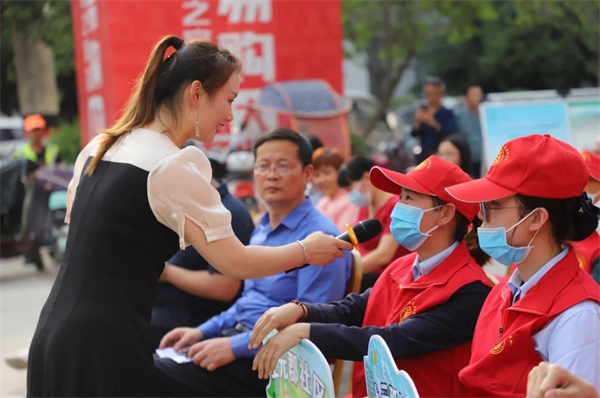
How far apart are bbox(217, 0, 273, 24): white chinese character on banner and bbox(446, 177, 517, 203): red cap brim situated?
675cm

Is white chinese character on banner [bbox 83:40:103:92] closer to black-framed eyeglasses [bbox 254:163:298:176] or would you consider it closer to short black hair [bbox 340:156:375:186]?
short black hair [bbox 340:156:375:186]

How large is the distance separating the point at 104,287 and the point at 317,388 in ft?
2.24

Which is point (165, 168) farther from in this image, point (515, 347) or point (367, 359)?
point (515, 347)

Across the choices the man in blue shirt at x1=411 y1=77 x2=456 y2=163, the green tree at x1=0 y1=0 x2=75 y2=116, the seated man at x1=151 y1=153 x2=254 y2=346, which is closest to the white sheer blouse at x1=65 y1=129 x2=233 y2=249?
the seated man at x1=151 y1=153 x2=254 y2=346

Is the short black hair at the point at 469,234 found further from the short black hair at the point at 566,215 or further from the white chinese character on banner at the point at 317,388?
the white chinese character on banner at the point at 317,388

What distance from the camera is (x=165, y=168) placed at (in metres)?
2.38

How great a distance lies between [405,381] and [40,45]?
14.4 m

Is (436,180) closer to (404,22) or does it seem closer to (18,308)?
(18,308)

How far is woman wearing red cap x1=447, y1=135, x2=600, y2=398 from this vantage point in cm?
213

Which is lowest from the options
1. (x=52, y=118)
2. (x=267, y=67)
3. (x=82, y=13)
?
(x=52, y=118)

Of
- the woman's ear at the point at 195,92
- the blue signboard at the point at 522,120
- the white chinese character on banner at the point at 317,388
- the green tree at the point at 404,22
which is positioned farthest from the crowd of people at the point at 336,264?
the green tree at the point at 404,22

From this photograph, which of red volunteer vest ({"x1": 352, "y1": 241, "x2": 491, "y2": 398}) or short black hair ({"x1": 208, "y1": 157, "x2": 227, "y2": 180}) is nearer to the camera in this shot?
red volunteer vest ({"x1": 352, "y1": 241, "x2": 491, "y2": 398})

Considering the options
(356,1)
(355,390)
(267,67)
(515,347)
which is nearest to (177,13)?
(267,67)

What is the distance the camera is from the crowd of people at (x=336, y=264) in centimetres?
219
